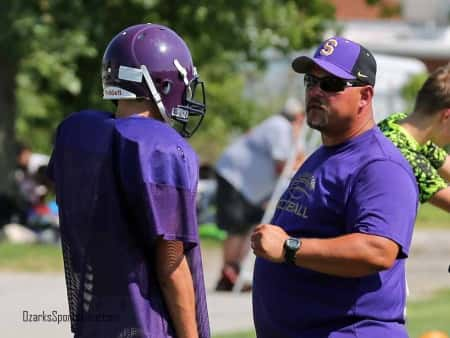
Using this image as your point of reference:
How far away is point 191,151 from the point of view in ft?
12.3

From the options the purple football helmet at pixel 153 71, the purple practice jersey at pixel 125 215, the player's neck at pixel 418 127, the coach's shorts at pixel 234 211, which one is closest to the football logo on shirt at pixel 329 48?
the purple football helmet at pixel 153 71

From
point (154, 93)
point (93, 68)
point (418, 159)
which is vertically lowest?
point (93, 68)

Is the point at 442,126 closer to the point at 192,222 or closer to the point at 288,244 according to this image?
the point at 288,244

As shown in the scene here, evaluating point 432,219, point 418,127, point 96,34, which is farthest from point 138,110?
point 432,219

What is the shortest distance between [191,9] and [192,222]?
13.3m

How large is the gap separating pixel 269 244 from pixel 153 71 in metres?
0.72

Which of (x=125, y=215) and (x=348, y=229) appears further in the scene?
(x=348, y=229)

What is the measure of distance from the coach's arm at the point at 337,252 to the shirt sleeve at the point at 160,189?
1.46 ft

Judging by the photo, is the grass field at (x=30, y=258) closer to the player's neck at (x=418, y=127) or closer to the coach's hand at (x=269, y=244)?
the player's neck at (x=418, y=127)

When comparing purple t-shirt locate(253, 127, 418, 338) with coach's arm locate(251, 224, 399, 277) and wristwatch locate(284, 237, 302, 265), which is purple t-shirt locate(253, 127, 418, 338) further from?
wristwatch locate(284, 237, 302, 265)

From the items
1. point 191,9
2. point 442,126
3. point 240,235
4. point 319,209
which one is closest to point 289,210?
point 319,209

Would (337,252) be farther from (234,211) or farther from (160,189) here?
(234,211)

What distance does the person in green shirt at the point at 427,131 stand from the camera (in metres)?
5.23

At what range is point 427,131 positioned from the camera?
5.38 metres
